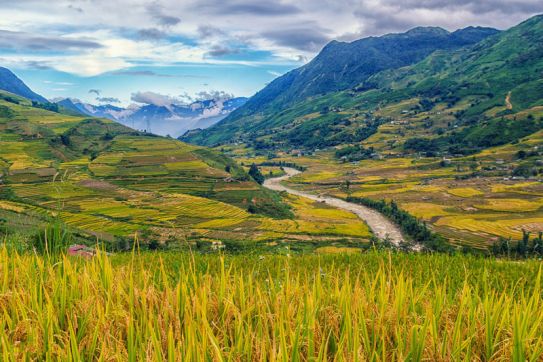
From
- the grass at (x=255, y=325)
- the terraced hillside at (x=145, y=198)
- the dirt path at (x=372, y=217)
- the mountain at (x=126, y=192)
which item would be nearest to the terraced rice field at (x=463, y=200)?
the dirt path at (x=372, y=217)

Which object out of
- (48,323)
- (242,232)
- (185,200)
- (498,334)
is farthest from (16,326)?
(185,200)

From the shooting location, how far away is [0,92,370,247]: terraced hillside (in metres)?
107

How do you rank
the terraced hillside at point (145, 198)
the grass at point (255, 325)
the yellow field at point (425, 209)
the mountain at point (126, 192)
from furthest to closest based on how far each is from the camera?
the yellow field at point (425, 209), the terraced hillside at point (145, 198), the mountain at point (126, 192), the grass at point (255, 325)

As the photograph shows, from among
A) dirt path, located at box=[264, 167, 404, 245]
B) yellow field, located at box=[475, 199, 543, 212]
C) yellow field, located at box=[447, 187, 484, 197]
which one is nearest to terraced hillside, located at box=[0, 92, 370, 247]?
dirt path, located at box=[264, 167, 404, 245]

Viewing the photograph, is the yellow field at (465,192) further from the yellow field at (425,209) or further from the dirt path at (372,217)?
the dirt path at (372,217)

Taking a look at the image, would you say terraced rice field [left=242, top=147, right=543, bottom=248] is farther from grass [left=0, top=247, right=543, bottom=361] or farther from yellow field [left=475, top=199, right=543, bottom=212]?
grass [left=0, top=247, right=543, bottom=361]

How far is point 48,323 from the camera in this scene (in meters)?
3.48

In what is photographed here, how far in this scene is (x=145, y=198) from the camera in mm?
138375

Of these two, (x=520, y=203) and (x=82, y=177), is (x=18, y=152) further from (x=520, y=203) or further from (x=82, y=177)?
(x=520, y=203)

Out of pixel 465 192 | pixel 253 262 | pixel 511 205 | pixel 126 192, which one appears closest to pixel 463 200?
pixel 465 192

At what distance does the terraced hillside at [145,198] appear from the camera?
350ft

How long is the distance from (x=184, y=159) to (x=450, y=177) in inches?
4901

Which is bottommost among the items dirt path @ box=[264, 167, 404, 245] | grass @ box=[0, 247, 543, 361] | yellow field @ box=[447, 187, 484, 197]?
dirt path @ box=[264, 167, 404, 245]

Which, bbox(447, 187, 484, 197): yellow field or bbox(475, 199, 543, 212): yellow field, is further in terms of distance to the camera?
bbox(447, 187, 484, 197): yellow field
